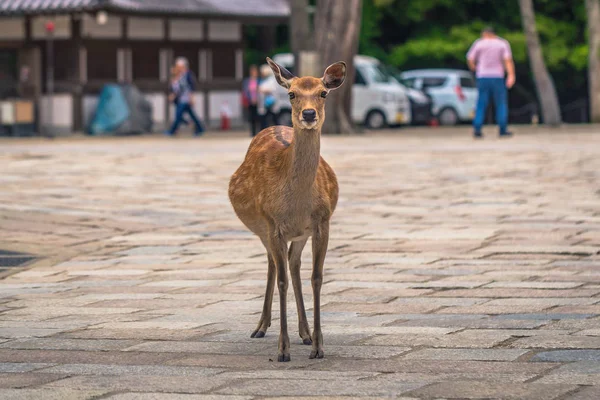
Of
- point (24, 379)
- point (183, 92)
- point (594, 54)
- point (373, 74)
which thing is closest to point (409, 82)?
point (373, 74)

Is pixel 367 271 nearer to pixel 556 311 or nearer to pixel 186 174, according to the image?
pixel 556 311

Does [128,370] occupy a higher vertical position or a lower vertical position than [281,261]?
lower

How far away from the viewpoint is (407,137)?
100ft

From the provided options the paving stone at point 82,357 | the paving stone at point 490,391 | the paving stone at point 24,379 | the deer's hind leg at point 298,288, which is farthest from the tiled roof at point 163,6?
the paving stone at point 490,391

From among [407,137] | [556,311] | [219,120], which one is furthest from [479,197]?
[219,120]

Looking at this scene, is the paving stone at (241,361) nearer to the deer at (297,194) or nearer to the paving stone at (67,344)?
the deer at (297,194)

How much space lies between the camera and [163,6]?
1409 inches

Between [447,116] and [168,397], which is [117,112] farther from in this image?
[168,397]

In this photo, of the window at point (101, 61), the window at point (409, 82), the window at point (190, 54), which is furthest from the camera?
the window at point (409, 82)

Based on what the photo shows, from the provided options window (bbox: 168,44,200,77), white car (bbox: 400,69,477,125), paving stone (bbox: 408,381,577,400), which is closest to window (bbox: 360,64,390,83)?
white car (bbox: 400,69,477,125)

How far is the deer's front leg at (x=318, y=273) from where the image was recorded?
6715 mm

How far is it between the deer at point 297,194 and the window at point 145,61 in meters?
29.7

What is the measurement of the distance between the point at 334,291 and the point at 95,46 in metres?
27.0

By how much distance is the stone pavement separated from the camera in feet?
20.4
